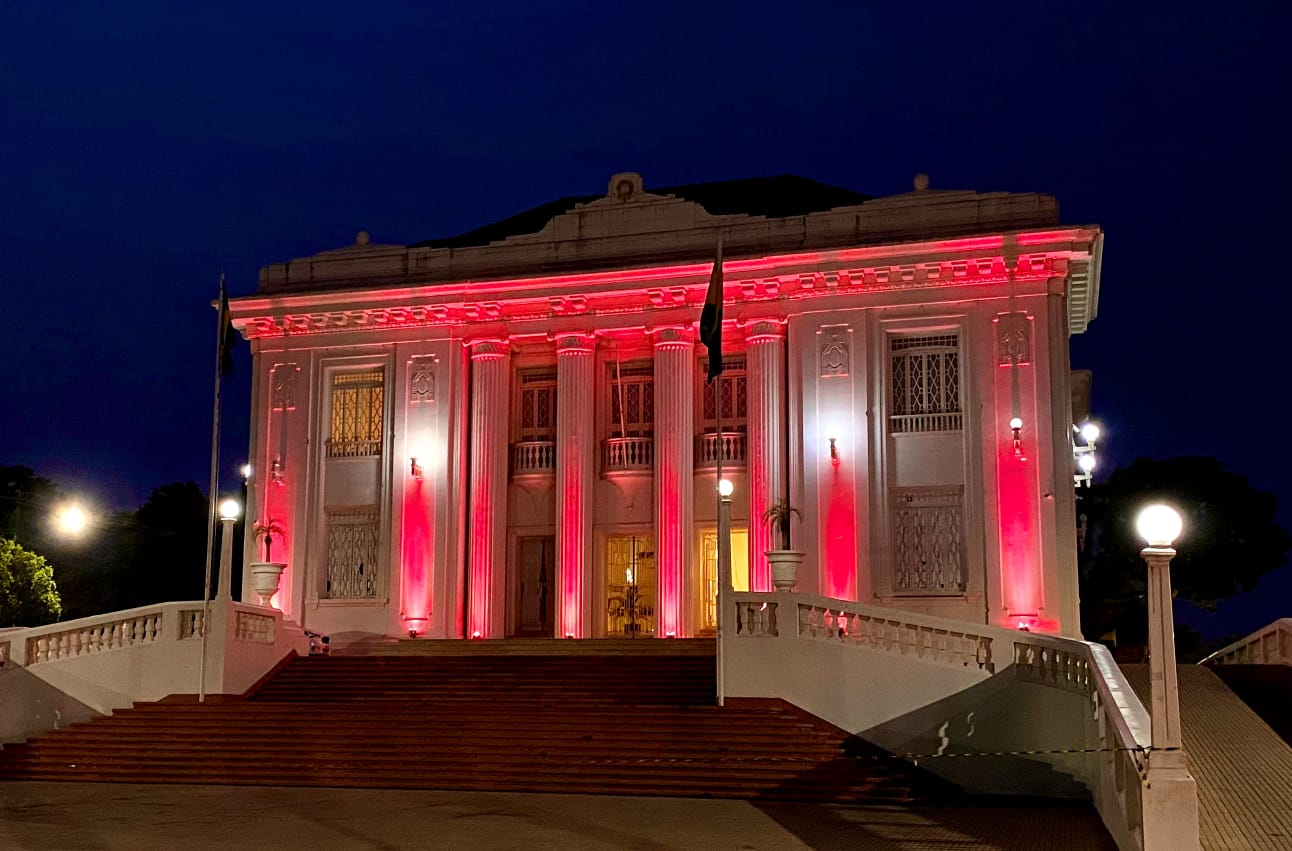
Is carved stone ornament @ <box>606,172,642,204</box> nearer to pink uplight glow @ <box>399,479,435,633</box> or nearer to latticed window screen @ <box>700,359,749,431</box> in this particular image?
latticed window screen @ <box>700,359,749,431</box>

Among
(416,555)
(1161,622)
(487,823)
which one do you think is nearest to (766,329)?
(416,555)

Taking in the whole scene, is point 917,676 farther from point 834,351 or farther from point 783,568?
point 834,351

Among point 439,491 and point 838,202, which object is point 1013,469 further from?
point 439,491

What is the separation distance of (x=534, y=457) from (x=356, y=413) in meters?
3.62

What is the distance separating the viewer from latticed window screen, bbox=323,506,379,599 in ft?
85.6

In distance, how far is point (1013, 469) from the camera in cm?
2323

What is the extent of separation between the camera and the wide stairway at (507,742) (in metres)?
15.5

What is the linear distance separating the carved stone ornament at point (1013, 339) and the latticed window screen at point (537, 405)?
8.23m

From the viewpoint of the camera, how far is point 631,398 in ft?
86.5

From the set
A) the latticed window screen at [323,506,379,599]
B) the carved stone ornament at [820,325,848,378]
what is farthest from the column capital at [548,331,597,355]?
the latticed window screen at [323,506,379,599]

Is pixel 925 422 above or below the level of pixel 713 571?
above

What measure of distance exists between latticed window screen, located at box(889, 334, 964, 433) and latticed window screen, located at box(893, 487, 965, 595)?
115 centimetres

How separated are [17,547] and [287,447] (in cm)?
667

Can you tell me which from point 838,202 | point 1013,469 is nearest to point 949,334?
point 1013,469
